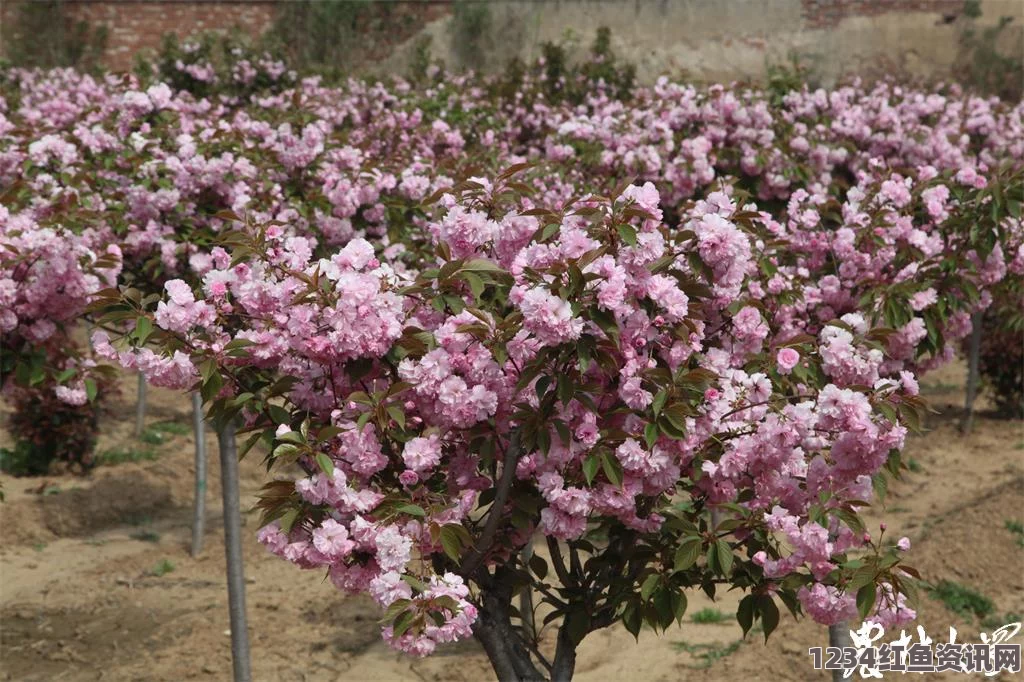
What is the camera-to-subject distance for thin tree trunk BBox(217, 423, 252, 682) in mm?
4883

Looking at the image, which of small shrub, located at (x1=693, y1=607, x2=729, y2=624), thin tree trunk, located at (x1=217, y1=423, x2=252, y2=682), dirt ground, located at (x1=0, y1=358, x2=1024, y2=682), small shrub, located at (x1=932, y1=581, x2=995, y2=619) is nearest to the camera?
thin tree trunk, located at (x1=217, y1=423, x2=252, y2=682)

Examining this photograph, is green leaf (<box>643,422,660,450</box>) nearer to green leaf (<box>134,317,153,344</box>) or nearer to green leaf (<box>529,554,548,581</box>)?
green leaf (<box>529,554,548,581</box>)

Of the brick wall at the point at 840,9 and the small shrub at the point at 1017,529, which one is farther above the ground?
the brick wall at the point at 840,9

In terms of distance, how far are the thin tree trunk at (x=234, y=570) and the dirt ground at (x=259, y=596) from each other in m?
0.68

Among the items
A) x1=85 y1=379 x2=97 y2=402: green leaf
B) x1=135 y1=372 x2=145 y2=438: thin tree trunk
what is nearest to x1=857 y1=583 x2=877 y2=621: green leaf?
x1=85 y1=379 x2=97 y2=402: green leaf

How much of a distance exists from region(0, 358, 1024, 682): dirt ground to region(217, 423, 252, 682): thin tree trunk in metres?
0.68

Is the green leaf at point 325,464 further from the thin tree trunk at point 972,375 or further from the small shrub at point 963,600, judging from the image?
the thin tree trunk at point 972,375

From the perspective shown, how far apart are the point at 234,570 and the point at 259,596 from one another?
5.13 feet

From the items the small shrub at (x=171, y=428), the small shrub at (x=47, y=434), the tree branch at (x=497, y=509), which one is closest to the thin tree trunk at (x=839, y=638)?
the tree branch at (x=497, y=509)

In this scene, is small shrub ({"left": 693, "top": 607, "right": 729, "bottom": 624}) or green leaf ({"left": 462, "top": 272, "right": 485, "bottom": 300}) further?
small shrub ({"left": 693, "top": 607, "right": 729, "bottom": 624})

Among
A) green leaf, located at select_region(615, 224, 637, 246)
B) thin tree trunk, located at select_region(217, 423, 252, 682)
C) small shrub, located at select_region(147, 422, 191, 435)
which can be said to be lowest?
small shrub, located at select_region(147, 422, 191, 435)

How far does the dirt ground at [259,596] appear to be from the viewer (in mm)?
5457

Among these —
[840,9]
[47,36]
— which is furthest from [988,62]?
[47,36]

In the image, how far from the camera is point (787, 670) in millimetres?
5160
